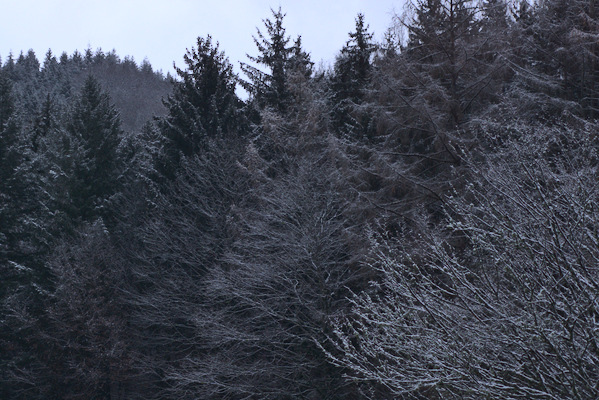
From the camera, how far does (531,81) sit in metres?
12.6

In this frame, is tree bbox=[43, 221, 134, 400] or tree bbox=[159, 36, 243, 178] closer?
tree bbox=[43, 221, 134, 400]

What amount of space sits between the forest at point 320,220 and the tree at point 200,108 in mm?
97

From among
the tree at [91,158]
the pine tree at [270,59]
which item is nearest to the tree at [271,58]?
the pine tree at [270,59]

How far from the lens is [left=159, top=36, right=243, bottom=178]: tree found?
2250cm

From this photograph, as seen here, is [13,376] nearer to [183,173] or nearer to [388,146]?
[183,173]

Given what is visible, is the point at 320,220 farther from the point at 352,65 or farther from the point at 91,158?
the point at 91,158

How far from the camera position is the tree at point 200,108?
2250 centimetres

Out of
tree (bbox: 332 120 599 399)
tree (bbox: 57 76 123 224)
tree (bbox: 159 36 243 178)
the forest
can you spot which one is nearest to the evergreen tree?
the forest

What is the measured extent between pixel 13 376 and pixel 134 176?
990cm

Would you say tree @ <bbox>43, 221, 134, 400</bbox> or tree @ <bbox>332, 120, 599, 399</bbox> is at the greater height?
tree @ <bbox>332, 120, 599, 399</bbox>

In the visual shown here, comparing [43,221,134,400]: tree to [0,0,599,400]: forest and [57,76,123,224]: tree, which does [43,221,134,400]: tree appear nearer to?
[0,0,599,400]: forest

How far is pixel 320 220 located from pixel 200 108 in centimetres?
1006

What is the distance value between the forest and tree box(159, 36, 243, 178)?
0.10 meters

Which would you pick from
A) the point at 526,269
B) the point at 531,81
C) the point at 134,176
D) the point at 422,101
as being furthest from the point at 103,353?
the point at 526,269
